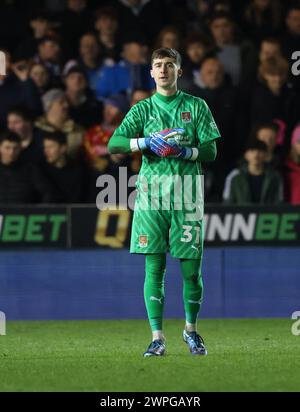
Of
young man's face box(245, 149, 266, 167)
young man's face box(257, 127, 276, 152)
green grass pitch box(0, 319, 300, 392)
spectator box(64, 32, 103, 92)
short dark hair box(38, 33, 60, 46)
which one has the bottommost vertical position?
green grass pitch box(0, 319, 300, 392)

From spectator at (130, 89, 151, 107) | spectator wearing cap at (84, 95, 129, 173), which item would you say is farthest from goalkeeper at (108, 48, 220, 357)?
spectator at (130, 89, 151, 107)

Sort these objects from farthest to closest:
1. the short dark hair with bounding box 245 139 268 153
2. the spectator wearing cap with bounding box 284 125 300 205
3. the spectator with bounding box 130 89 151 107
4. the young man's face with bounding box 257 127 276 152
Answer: the spectator with bounding box 130 89 151 107, the young man's face with bounding box 257 127 276 152, the spectator wearing cap with bounding box 284 125 300 205, the short dark hair with bounding box 245 139 268 153

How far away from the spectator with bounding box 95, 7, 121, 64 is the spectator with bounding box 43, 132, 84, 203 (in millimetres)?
2067

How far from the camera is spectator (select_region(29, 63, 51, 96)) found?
46.8 feet

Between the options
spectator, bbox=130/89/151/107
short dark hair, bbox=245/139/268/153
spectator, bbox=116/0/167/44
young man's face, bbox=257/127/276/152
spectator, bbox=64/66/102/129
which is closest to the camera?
short dark hair, bbox=245/139/268/153

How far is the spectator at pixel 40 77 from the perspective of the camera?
1427 cm

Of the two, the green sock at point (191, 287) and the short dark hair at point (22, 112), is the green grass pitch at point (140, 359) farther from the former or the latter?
the short dark hair at point (22, 112)

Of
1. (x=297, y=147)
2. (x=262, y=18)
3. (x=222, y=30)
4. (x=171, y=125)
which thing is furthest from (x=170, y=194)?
(x=262, y=18)

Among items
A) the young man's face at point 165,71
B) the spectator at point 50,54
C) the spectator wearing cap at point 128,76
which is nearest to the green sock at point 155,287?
the young man's face at point 165,71

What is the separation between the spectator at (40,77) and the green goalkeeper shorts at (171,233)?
5928mm

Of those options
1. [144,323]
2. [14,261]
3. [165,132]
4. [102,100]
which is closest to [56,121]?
[102,100]

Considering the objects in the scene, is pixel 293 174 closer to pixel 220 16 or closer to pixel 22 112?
pixel 220 16

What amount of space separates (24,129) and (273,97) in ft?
9.02

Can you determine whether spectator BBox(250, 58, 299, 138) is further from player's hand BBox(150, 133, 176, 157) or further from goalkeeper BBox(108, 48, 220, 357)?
player's hand BBox(150, 133, 176, 157)
